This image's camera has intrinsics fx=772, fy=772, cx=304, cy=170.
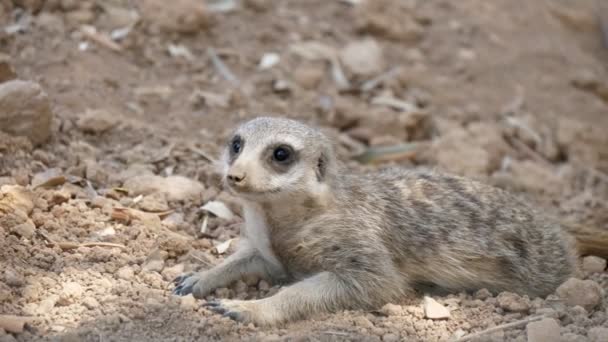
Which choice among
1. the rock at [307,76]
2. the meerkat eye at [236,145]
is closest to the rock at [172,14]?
the rock at [307,76]

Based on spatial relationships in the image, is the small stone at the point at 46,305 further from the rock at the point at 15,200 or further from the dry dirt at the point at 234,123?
the rock at the point at 15,200

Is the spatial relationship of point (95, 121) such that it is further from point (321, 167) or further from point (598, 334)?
point (598, 334)

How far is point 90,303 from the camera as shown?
2900 mm

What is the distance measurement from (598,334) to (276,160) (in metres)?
1.40

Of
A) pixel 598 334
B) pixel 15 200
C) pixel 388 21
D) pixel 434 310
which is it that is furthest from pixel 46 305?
pixel 388 21

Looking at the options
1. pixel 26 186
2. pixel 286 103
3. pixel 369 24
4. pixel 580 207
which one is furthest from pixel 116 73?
pixel 580 207

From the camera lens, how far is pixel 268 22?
5.92 meters

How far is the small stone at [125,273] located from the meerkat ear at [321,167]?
0.87 m

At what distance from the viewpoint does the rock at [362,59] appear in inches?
229

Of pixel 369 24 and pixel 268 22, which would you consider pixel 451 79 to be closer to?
pixel 369 24

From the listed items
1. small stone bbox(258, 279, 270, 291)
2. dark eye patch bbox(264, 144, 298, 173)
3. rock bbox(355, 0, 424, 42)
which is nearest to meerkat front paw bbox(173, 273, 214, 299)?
small stone bbox(258, 279, 270, 291)

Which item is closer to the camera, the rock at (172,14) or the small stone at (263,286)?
the small stone at (263,286)

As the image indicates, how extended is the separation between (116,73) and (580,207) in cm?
307

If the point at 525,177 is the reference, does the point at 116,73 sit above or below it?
above
